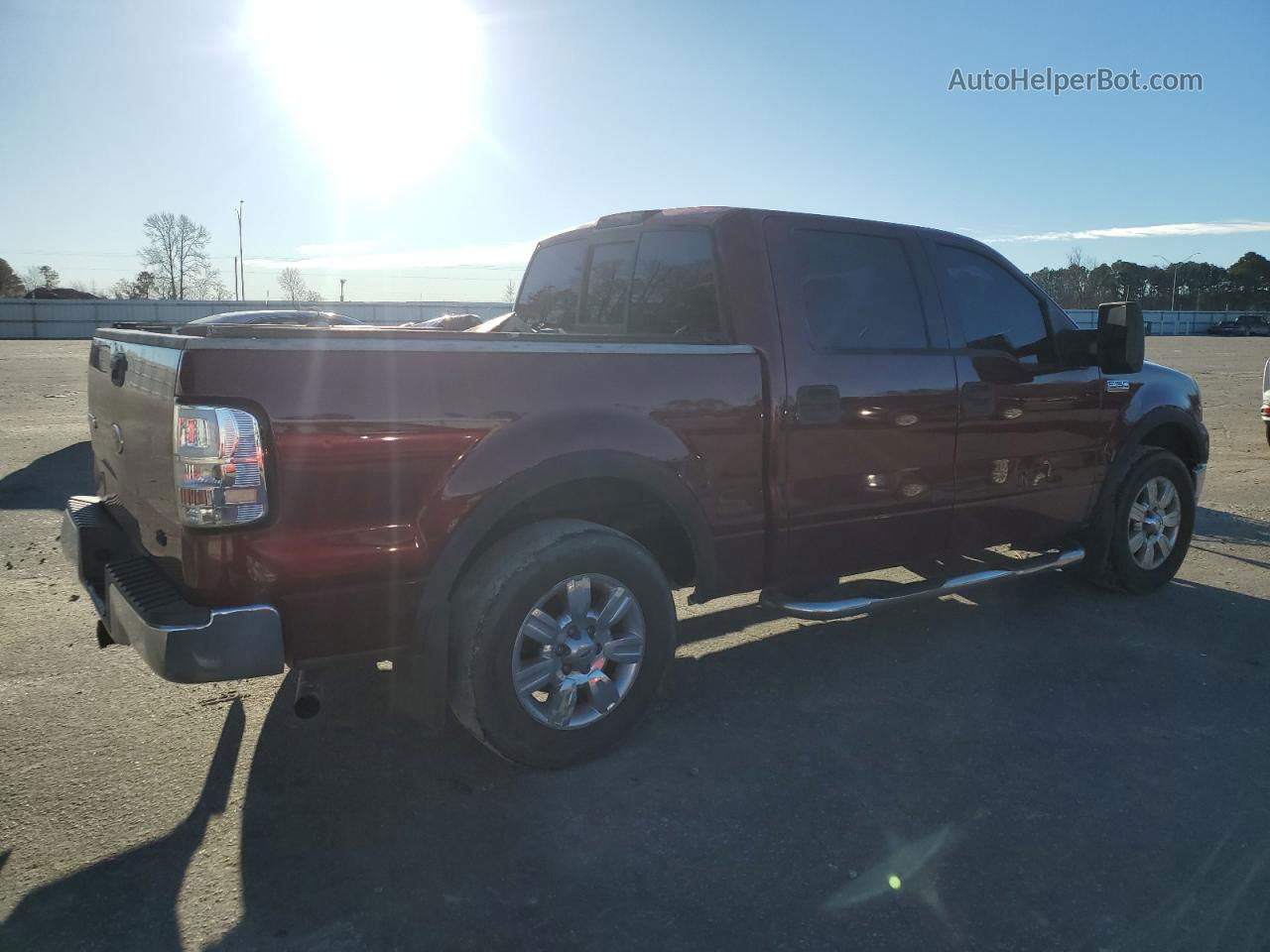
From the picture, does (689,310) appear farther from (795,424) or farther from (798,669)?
(798,669)

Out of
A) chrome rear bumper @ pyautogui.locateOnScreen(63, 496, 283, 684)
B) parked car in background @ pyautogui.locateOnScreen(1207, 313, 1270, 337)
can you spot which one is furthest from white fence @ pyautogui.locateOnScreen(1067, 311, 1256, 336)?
chrome rear bumper @ pyautogui.locateOnScreen(63, 496, 283, 684)

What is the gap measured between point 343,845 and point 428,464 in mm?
1178

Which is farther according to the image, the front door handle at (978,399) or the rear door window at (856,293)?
the front door handle at (978,399)

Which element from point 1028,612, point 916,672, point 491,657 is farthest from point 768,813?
point 1028,612

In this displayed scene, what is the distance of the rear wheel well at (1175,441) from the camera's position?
562 centimetres

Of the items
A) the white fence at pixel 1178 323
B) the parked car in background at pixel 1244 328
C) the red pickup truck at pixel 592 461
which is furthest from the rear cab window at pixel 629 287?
the white fence at pixel 1178 323

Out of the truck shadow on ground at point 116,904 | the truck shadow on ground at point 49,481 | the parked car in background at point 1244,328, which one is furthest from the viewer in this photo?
the parked car in background at point 1244,328

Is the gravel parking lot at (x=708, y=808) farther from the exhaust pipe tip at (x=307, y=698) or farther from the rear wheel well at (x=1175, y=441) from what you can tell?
the rear wheel well at (x=1175, y=441)

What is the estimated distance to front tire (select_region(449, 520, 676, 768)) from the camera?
3.17 m

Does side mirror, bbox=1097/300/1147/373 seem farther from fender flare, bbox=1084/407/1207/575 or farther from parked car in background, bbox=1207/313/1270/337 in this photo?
parked car in background, bbox=1207/313/1270/337

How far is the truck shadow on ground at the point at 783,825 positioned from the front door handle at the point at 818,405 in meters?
1.19

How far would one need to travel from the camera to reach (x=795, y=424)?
12.7 feet

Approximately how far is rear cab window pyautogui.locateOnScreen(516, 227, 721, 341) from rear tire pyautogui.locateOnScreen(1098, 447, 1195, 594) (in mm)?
2888

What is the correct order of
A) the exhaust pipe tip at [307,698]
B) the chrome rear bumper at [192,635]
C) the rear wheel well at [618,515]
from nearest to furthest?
the chrome rear bumper at [192,635], the exhaust pipe tip at [307,698], the rear wheel well at [618,515]
